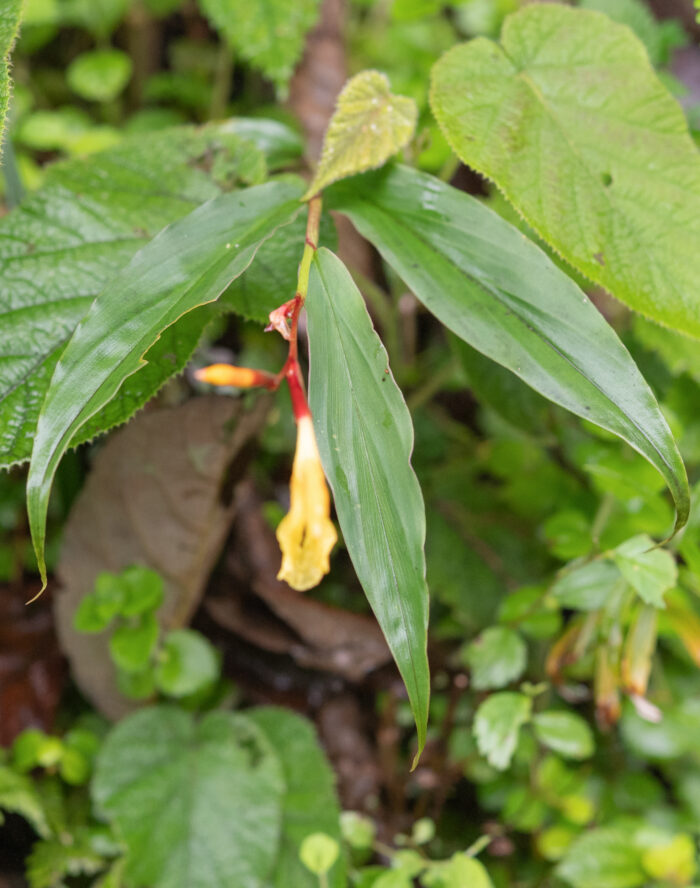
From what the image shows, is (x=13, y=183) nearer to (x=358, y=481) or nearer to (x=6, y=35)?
(x=6, y=35)

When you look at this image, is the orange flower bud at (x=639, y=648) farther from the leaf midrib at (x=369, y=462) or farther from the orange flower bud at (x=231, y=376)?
the orange flower bud at (x=231, y=376)

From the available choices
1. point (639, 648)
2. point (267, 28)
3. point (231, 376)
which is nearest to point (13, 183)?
point (267, 28)

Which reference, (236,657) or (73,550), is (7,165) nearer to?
(73,550)

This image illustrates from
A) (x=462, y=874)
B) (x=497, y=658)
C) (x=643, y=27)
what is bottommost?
(x=462, y=874)

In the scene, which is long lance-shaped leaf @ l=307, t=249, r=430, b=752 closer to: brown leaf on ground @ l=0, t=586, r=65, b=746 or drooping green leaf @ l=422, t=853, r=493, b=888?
drooping green leaf @ l=422, t=853, r=493, b=888

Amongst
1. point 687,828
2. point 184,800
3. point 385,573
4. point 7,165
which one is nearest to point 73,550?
point 184,800

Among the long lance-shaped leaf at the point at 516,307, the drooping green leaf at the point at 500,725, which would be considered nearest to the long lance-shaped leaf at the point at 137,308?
the long lance-shaped leaf at the point at 516,307

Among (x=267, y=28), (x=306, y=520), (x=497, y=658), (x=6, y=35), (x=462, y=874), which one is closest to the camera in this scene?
(x=306, y=520)
